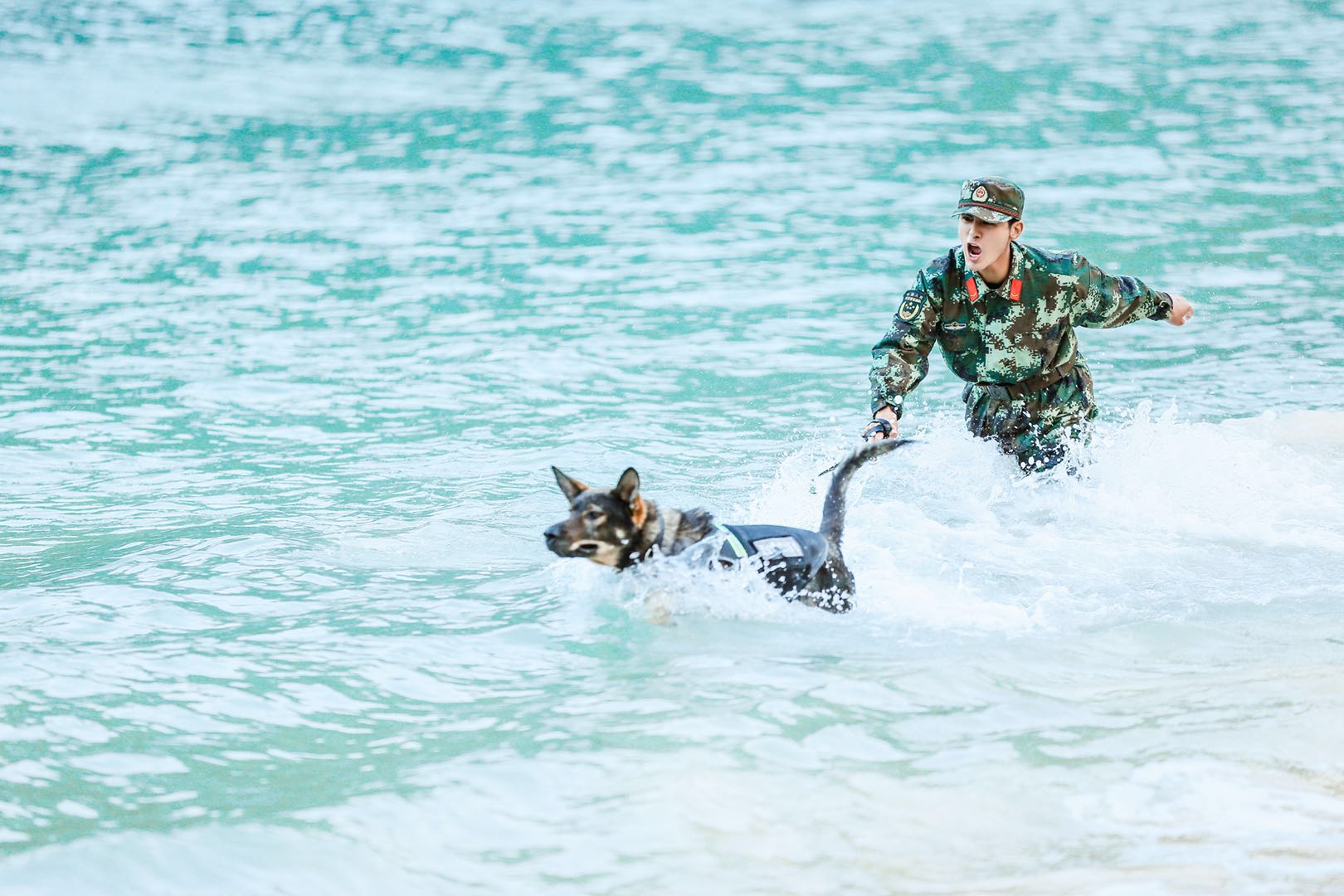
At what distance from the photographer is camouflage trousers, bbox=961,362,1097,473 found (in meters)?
8.43

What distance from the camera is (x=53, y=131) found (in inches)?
843

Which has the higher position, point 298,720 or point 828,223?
point 828,223

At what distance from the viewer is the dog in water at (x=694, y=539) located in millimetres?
6320

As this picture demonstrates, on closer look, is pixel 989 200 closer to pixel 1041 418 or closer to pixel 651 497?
pixel 1041 418

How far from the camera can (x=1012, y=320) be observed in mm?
8062

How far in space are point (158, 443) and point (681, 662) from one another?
17.8ft

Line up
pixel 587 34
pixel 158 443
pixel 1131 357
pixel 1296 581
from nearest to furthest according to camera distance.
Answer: pixel 1296 581
pixel 158 443
pixel 1131 357
pixel 587 34

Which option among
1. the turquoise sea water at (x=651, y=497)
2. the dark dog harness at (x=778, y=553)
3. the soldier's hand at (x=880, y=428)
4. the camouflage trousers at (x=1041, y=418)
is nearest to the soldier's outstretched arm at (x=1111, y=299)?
the camouflage trousers at (x=1041, y=418)

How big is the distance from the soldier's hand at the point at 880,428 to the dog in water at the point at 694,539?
325mm

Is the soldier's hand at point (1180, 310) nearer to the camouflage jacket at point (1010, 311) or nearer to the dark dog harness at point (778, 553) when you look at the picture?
the camouflage jacket at point (1010, 311)

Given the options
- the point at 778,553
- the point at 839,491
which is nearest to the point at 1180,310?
the point at 839,491

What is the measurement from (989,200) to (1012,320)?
814mm

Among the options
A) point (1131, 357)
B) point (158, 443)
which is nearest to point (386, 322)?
point (158, 443)

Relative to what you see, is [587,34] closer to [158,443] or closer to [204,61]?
[204,61]
